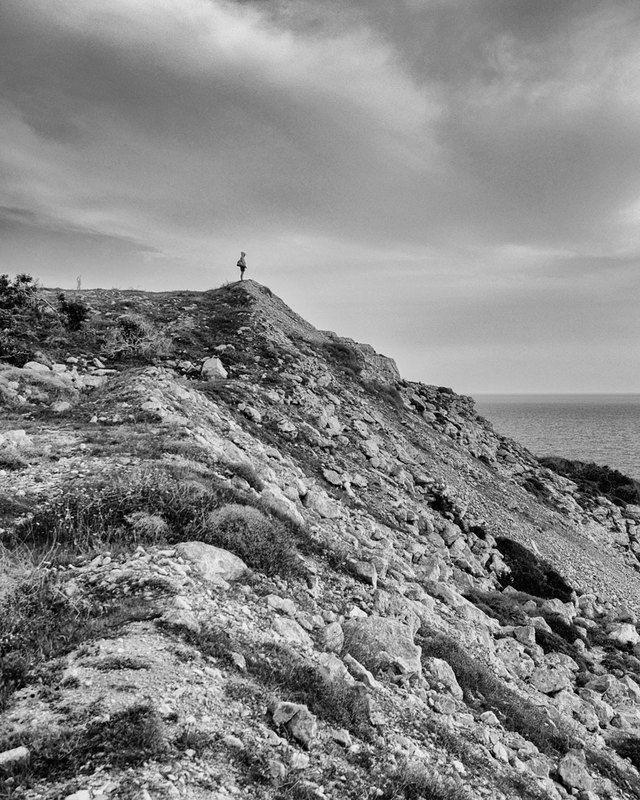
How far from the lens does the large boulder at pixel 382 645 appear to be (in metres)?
8.94

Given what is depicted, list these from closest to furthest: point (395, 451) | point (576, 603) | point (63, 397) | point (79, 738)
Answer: point (79, 738) < point (63, 397) < point (576, 603) < point (395, 451)

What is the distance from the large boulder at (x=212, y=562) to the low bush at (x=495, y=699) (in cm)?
486

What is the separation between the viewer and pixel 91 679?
5.47 meters

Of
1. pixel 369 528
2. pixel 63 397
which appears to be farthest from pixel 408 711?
pixel 63 397

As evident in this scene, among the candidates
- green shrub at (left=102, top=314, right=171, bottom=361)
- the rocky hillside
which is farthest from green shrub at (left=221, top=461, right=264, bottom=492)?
green shrub at (left=102, top=314, right=171, bottom=361)

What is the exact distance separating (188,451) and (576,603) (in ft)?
67.7

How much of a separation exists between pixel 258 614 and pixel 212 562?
135cm

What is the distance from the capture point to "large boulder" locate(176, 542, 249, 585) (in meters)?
8.56

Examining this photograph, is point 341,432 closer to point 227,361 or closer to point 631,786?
point 227,361


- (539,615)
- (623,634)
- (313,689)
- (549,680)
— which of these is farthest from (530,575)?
(313,689)

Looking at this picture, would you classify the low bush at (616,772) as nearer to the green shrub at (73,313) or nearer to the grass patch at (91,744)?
the grass patch at (91,744)

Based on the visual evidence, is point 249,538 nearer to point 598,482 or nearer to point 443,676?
point 443,676

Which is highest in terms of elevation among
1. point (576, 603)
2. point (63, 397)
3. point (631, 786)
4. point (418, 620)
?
point (63, 397)

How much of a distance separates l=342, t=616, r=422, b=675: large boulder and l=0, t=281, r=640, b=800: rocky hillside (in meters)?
0.05
